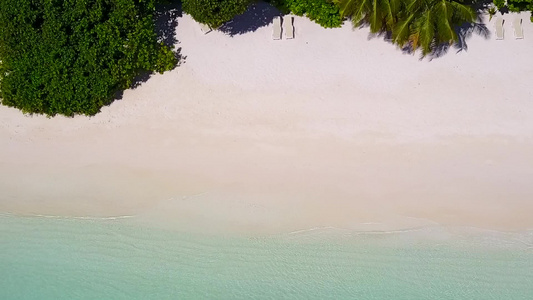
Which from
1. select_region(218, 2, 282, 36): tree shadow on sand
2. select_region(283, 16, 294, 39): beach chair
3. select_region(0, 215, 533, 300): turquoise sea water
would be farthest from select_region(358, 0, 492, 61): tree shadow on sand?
select_region(0, 215, 533, 300): turquoise sea water

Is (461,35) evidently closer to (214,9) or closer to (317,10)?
(317,10)

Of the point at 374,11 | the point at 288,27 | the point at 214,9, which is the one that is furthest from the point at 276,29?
the point at 374,11

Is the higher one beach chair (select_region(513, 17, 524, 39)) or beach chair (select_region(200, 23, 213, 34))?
beach chair (select_region(200, 23, 213, 34))

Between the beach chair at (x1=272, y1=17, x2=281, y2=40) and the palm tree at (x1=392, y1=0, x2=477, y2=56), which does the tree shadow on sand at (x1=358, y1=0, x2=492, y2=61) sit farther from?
the beach chair at (x1=272, y1=17, x2=281, y2=40)

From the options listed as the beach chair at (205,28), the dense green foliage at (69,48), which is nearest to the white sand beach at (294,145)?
the beach chair at (205,28)

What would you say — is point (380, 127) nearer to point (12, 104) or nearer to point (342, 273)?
point (342, 273)

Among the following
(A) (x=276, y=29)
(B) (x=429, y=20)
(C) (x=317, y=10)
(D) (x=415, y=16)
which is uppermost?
(C) (x=317, y=10)
